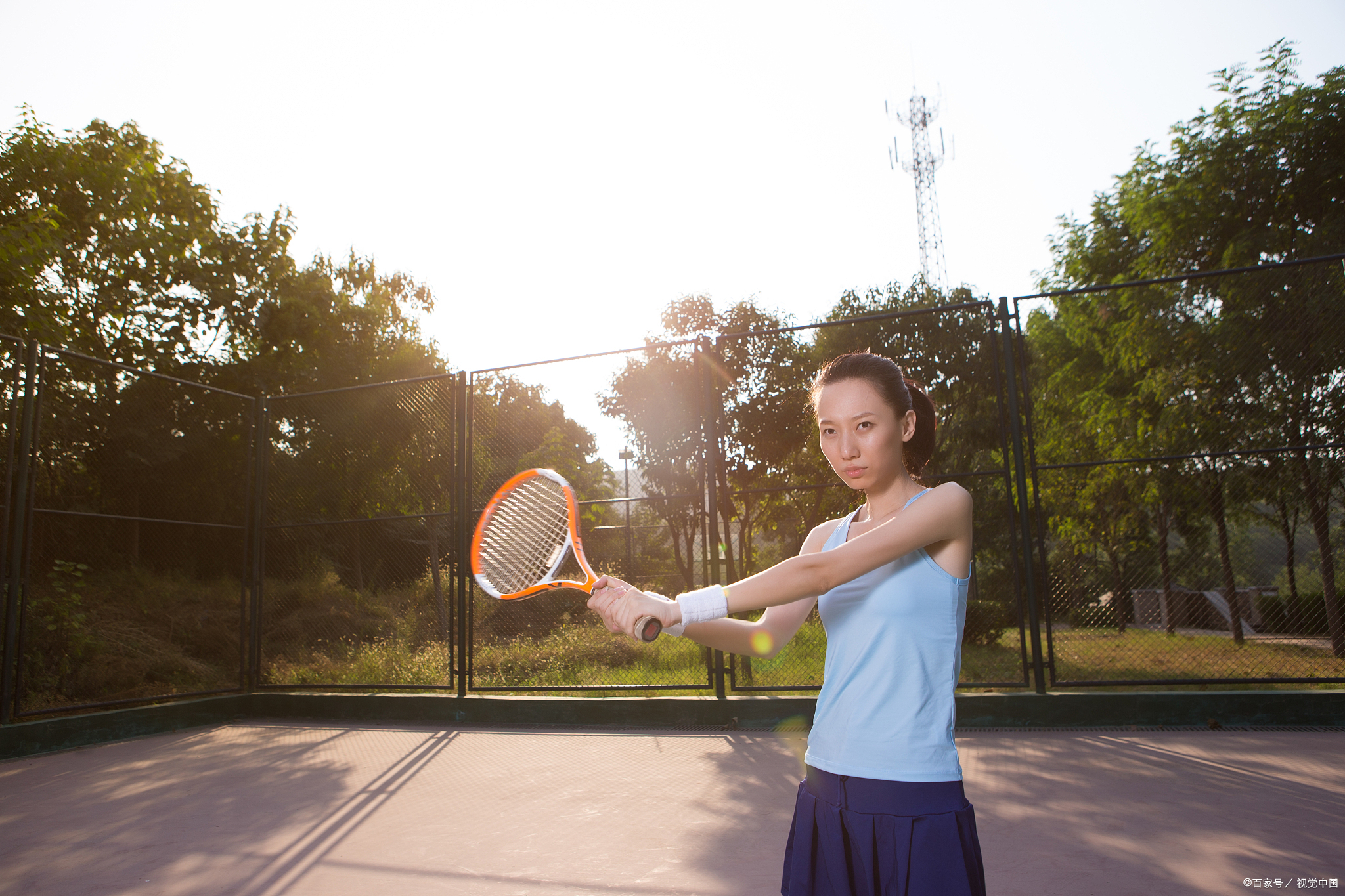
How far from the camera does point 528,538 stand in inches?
108

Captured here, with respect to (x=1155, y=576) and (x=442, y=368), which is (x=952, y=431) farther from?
(x=442, y=368)

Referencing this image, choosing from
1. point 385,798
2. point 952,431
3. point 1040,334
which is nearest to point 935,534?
point 385,798

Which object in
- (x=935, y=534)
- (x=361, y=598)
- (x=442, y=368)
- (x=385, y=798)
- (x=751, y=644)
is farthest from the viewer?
(x=442, y=368)

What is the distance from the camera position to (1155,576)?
18797 mm

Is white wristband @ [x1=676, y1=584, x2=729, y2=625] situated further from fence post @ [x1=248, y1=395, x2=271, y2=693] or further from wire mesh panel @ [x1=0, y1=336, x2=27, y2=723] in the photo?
fence post @ [x1=248, y1=395, x2=271, y2=693]

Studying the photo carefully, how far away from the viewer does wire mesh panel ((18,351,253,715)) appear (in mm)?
8570

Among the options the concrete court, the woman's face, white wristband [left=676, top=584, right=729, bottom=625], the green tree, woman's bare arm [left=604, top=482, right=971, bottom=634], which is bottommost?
the concrete court

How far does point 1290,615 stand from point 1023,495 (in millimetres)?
8650

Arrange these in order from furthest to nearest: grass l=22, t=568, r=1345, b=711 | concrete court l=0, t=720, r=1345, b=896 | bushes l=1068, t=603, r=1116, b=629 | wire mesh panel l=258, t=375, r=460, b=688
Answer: bushes l=1068, t=603, r=1116, b=629 → wire mesh panel l=258, t=375, r=460, b=688 → grass l=22, t=568, r=1345, b=711 → concrete court l=0, t=720, r=1345, b=896

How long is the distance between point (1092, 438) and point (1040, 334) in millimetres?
5651

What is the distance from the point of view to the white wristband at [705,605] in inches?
57.2

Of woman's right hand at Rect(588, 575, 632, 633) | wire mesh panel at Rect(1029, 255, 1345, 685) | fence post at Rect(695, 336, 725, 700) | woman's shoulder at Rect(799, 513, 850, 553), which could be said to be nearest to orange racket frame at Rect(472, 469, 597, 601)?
woman's right hand at Rect(588, 575, 632, 633)

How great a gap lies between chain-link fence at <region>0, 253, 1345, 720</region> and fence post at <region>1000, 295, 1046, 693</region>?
0.08 feet

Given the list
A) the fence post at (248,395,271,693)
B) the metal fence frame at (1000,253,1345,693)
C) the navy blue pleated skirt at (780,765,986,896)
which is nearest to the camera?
the navy blue pleated skirt at (780,765,986,896)
